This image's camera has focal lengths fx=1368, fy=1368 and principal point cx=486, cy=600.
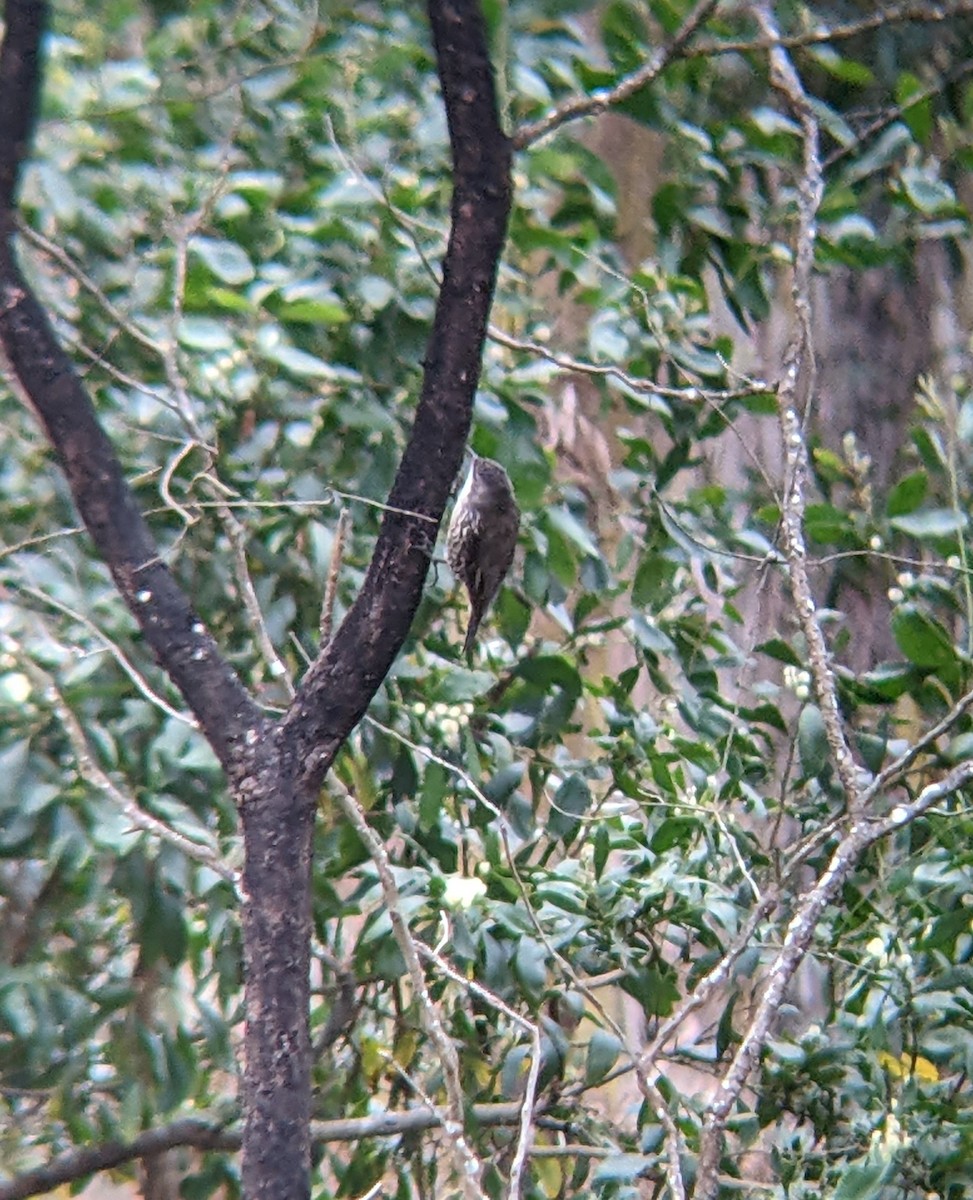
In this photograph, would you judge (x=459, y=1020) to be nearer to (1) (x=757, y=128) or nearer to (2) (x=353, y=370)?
(2) (x=353, y=370)

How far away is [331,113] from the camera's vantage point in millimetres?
1512

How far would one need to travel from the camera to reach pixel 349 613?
3.33 ft

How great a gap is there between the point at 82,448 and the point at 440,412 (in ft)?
0.98

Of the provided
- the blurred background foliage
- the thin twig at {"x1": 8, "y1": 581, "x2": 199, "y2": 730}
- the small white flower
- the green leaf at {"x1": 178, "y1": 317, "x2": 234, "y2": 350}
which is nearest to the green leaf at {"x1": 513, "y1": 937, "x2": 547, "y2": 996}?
the blurred background foliage

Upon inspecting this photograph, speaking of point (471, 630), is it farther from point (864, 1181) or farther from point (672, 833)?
point (864, 1181)

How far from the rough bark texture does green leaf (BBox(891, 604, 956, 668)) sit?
1.88 feet

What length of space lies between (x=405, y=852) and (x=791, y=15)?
1.13 m

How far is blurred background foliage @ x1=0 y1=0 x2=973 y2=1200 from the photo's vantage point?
1.39 metres

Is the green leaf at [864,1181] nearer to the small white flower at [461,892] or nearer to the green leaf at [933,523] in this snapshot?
the small white flower at [461,892]

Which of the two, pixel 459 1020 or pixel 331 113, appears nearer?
pixel 331 113

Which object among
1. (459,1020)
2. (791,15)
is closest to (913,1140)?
(459,1020)

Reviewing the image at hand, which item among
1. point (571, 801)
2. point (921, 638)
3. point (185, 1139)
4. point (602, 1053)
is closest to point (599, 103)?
point (921, 638)

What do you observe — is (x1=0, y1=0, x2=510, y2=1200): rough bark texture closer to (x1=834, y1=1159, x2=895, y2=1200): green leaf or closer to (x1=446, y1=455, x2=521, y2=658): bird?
(x1=446, y1=455, x2=521, y2=658): bird

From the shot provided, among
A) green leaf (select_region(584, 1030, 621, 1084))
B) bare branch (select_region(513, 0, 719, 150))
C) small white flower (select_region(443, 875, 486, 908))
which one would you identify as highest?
bare branch (select_region(513, 0, 719, 150))
